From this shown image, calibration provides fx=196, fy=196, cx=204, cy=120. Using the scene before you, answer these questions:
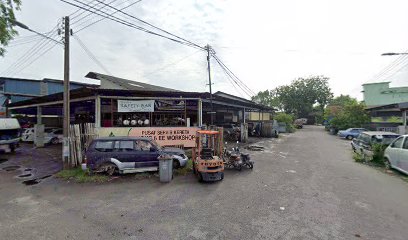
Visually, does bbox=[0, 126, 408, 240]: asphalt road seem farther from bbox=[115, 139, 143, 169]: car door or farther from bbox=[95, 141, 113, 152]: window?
bbox=[95, 141, 113, 152]: window

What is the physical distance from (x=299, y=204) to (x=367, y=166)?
24.0 feet

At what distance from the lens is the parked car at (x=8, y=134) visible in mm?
12312

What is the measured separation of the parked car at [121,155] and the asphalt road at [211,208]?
678mm

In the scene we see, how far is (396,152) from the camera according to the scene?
8234mm

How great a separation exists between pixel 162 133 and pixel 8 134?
33.5 feet

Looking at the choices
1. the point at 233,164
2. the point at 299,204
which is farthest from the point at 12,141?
the point at 299,204

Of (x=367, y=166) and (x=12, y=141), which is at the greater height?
(x=12, y=141)

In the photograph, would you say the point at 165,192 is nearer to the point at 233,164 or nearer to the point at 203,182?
the point at 203,182

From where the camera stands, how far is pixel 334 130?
30.0 m

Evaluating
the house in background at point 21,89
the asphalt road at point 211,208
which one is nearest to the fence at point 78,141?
the asphalt road at point 211,208

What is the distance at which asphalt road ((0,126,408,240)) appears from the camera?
4.10 metres

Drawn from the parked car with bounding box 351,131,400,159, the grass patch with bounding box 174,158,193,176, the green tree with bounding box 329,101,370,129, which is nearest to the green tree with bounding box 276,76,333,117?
the green tree with bounding box 329,101,370,129

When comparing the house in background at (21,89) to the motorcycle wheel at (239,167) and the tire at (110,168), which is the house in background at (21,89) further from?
the motorcycle wheel at (239,167)

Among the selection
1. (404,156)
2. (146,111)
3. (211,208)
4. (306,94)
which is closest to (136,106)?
(146,111)
